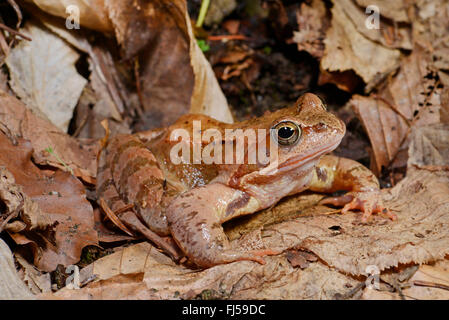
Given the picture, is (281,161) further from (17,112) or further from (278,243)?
(17,112)

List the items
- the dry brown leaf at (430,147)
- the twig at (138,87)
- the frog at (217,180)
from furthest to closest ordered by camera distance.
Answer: the twig at (138,87), the dry brown leaf at (430,147), the frog at (217,180)

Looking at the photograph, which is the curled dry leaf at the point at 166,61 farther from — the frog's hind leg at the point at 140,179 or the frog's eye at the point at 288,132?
the frog's eye at the point at 288,132

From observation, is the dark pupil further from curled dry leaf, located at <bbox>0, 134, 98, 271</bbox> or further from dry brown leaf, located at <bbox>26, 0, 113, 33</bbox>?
dry brown leaf, located at <bbox>26, 0, 113, 33</bbox>

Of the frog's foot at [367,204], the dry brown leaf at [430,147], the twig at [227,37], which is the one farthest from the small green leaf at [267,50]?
the frog's foot at [367,204]

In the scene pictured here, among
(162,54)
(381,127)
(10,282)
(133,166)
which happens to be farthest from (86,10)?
(381,127)
